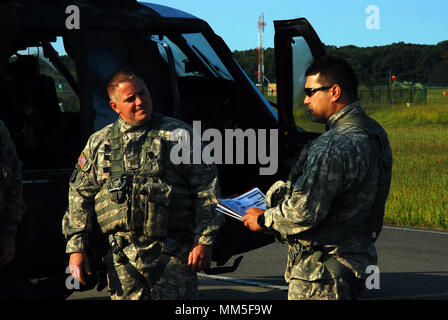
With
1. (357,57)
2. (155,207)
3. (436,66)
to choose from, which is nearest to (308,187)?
(155,207)

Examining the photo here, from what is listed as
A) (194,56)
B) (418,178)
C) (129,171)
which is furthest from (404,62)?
(129,171)

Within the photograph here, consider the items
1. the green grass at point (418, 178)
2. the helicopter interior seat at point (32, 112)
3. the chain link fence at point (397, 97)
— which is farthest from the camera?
the chain link fence at point (397, 97)

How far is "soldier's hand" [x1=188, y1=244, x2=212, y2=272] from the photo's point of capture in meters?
3.76

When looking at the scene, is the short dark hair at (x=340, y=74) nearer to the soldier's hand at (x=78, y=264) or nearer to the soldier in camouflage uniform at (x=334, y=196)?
the soldier in camouflage uniform at (x=334, y=196)

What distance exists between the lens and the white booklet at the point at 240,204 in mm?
3742

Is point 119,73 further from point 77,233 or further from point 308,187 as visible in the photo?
point 308,187

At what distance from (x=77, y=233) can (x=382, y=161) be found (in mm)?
1686

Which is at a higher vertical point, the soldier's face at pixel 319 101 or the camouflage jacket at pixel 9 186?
the soldier's face at pixel 319 101

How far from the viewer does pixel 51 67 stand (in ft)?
20.3

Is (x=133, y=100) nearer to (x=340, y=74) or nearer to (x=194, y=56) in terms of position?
(x=340, y=74)

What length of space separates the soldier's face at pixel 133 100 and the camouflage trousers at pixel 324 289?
1226 mm

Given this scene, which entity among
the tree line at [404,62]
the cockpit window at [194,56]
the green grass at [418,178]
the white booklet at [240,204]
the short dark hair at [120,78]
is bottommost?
the green grass at [418,178]
